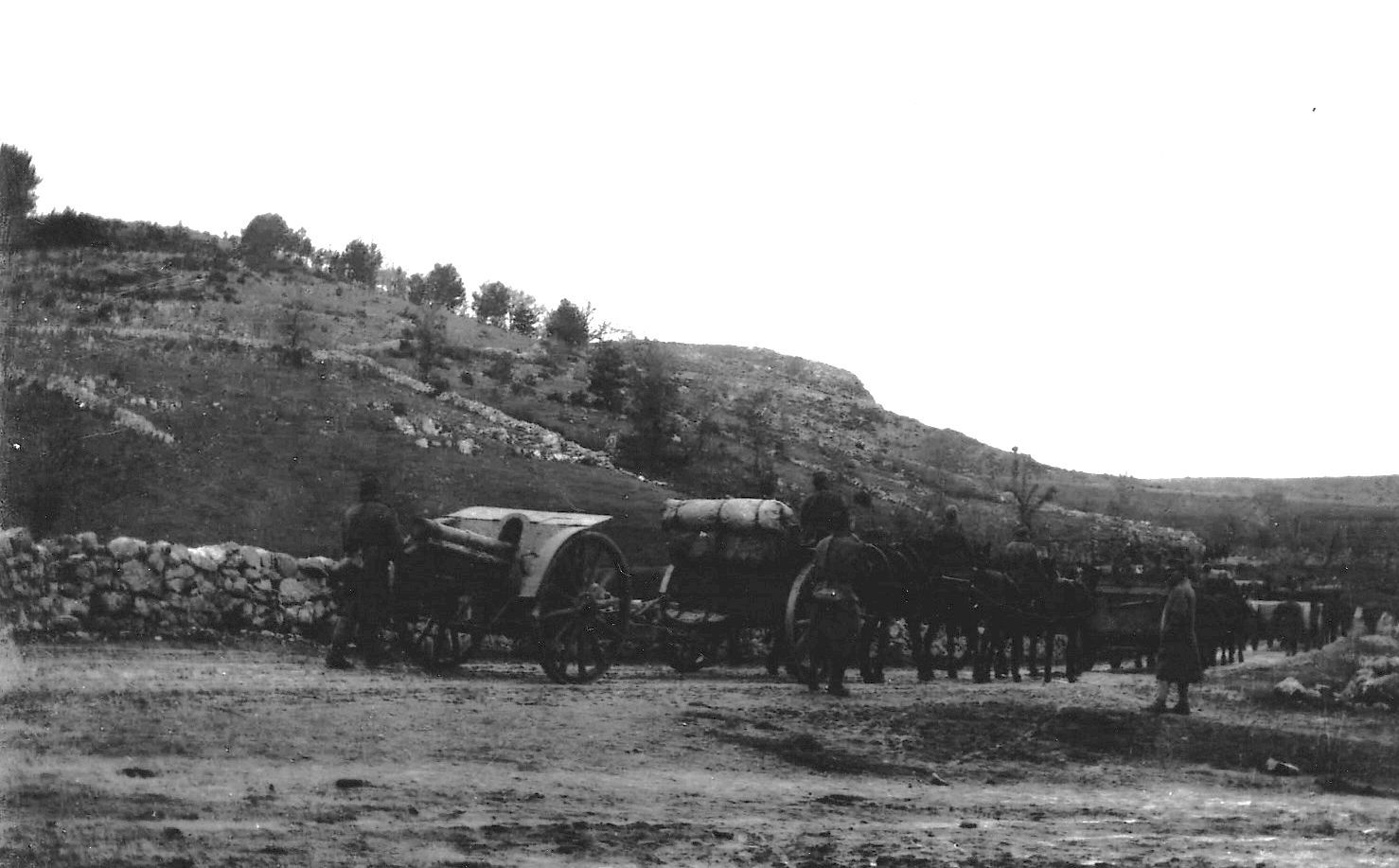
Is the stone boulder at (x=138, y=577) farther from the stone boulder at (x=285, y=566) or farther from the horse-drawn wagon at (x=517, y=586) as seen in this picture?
the horse-drawn wagon at (x=517, y=586)

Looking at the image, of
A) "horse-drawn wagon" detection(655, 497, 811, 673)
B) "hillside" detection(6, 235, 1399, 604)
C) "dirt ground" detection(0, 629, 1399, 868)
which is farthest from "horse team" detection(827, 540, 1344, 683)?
"hillside" detection(6, 235, 1399, 604)

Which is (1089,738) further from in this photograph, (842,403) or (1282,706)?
(842,403)

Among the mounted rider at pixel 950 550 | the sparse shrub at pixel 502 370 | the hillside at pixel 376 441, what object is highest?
the sparse shrub at pixel 502 370

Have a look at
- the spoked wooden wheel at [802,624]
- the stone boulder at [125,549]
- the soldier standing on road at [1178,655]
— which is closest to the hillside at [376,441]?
the stone boulder at [125,549]

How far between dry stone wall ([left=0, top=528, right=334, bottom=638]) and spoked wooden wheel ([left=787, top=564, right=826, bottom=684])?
6.53 metres

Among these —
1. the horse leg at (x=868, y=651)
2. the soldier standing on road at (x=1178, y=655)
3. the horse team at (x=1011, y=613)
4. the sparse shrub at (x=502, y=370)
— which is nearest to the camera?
the soldier standing on road at (x=1178, y=655)

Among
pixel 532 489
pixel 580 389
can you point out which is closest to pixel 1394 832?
pixel 532 489

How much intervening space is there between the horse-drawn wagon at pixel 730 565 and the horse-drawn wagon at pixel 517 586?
5.01 feet

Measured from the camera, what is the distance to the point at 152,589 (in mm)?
16531

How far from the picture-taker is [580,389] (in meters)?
74.3

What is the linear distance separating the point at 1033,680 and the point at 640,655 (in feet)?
18.5

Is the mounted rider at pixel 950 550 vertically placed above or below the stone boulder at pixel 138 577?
above

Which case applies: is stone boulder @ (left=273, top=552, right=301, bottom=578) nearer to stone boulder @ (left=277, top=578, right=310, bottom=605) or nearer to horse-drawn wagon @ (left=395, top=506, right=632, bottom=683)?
stone boulder @ (left=277, top=578, right=310, bottom=605)

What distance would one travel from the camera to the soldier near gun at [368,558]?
1335 centimetres
